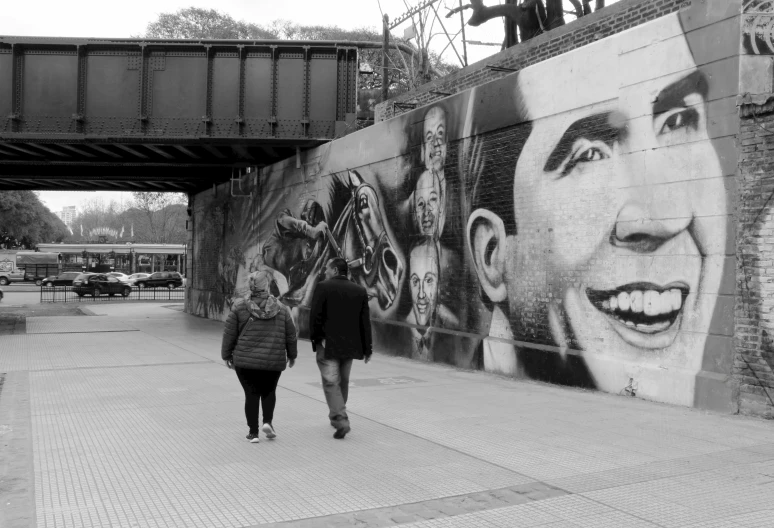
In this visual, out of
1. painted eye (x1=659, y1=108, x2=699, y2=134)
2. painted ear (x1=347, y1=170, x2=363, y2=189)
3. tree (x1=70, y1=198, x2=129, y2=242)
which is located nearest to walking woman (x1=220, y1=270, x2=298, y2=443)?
painted eye (x1=659, y1=108, x2=699, y2=134)

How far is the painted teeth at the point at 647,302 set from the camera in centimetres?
796

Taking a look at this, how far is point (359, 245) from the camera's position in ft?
49.5

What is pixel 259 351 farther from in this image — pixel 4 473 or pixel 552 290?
pixel 552 290

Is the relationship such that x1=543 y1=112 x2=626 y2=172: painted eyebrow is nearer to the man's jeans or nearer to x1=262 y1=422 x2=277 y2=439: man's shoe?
the man's jeans

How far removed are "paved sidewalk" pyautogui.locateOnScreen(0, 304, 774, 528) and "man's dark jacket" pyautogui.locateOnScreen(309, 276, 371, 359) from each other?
858 mm

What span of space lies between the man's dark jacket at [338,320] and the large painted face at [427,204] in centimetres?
591

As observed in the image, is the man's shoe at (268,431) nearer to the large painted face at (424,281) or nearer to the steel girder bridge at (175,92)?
the large painted face at (424,281)

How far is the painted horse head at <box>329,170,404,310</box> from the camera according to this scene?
1400cm

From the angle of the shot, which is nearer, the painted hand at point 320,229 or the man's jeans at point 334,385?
the man's jeans at point 334,385

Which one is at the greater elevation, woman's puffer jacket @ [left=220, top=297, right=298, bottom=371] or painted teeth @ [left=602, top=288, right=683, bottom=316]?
painted teeth @ [left=602, top=288, right=683, bottom=316]

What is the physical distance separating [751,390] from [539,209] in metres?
3.81

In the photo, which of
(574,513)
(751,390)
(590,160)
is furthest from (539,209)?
(574,513)

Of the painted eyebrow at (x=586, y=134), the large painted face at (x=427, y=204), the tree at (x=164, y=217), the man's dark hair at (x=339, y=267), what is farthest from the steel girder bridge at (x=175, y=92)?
the tree at (x=164, y=217)

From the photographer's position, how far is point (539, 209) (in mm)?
10047
